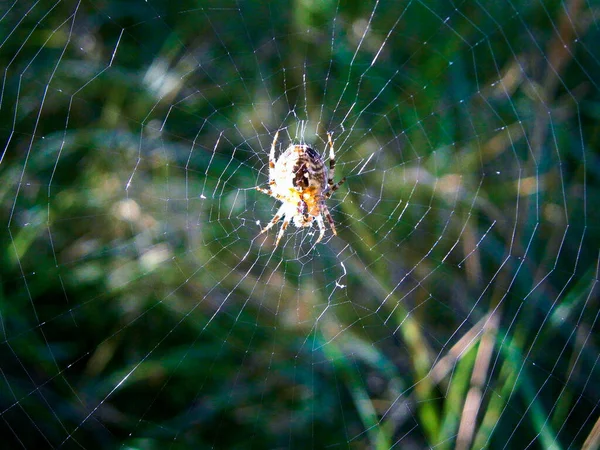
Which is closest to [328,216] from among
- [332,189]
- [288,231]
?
[332,189]

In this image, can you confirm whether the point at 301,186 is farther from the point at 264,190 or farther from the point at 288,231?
the point at 288,231

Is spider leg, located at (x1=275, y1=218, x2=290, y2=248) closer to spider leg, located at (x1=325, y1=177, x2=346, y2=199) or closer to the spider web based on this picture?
the spider web

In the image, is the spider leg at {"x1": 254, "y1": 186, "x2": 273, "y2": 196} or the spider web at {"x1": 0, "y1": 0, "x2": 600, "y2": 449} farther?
the spider leg at {"x1": 254, "y1": 186, "x2": 273, "y2": 196}

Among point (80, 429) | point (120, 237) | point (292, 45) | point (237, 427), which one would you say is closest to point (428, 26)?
point (292, 45)

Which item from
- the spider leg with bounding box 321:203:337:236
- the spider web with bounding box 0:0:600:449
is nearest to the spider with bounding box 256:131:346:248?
the spider leg with bounding box 321:203:337:236

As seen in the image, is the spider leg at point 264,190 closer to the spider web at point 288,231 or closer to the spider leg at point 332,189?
the spider web at point 288,231

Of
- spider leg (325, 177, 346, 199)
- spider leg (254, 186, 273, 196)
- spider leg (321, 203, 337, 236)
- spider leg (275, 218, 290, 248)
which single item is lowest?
spider leg (275, 218, 290, 248)

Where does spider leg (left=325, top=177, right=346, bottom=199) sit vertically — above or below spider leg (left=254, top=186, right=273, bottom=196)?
above
